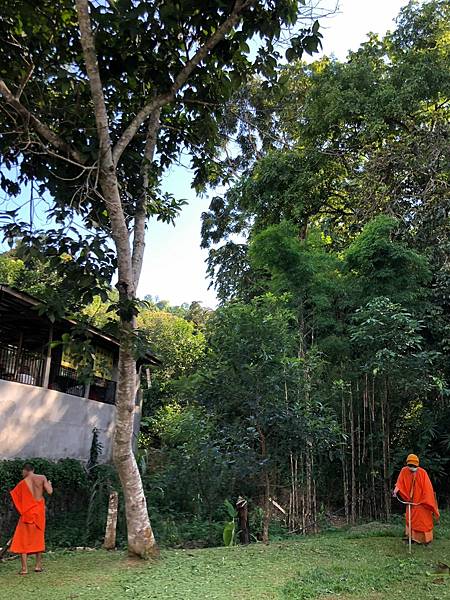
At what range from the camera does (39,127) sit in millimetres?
6461

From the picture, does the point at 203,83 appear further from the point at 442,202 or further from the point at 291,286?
the point at 442,202

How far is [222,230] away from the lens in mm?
18578

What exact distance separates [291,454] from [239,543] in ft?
5.12

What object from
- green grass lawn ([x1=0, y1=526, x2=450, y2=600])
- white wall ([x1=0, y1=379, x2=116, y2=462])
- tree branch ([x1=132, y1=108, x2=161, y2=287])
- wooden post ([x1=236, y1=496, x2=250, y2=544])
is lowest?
green grass lawn ([x1=0, y1=526, x2=450, y2=600])

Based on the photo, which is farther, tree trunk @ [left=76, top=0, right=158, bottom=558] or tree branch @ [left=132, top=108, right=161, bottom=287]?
tree branch @ [left=132, top=108, right=161, bottom=287]

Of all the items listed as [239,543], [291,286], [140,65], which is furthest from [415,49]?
[239,543]

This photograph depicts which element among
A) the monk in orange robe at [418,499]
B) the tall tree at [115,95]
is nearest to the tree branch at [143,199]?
the tall tree at [115,95]

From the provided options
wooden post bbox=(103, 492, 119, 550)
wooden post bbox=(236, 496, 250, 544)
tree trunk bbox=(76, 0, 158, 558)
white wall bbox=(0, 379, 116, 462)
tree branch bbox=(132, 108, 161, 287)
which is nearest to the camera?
tree trunk bbox=(76, 0, 158, 558)

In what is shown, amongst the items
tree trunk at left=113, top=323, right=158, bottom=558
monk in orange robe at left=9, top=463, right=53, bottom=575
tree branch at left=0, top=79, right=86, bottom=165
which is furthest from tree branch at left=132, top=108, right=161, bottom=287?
monk in orange robe at left=9, top=463, right=53, bottom=575

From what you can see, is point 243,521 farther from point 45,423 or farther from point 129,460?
point 45,423

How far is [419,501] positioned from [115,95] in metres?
6.76

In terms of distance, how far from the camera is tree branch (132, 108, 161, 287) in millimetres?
7129

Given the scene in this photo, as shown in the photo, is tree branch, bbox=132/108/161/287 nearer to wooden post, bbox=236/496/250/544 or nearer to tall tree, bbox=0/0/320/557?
tall tree, bbox=0/0/320/557

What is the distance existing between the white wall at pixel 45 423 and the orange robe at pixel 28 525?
3.32m
